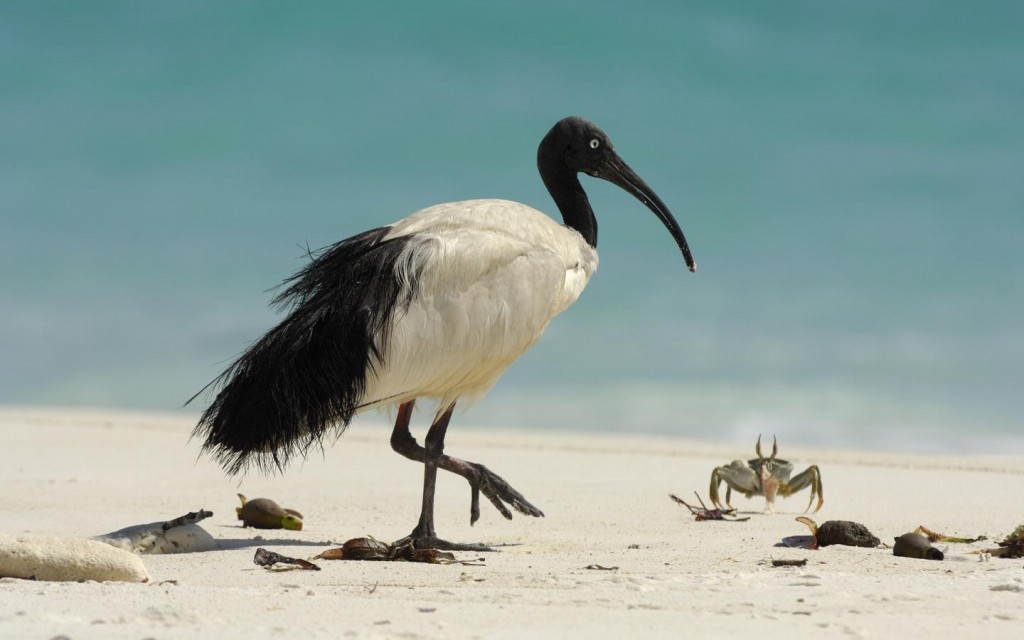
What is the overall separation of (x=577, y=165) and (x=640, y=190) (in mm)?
632

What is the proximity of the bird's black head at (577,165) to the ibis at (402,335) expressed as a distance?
A: 127cm

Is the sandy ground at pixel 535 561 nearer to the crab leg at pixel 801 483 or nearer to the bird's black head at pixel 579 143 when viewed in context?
the crab leg at pixel 801 483

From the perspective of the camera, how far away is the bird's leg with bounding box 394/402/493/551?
28.0 ft

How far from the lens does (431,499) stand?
28.6 feet

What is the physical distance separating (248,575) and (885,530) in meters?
5.05

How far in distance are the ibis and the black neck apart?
121 cm

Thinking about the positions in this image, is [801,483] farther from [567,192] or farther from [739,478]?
[567,192]

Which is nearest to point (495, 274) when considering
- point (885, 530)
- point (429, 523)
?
point (429, 523)

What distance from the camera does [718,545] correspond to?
8.61m

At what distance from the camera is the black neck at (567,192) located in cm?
1023

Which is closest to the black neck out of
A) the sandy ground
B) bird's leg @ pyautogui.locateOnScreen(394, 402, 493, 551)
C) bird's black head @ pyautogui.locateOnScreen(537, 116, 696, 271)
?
bird's black head @ pyautogui.locateOnScreen(537, 116, 696, 271)


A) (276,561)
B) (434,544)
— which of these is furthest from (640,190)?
(276,561)

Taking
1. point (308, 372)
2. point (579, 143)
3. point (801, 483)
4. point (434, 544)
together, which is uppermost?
point (579, 143)

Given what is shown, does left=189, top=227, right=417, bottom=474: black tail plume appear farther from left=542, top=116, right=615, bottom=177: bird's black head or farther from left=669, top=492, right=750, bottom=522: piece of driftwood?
left=669, top=492, right=750, bottom=522: piece of driftwood
